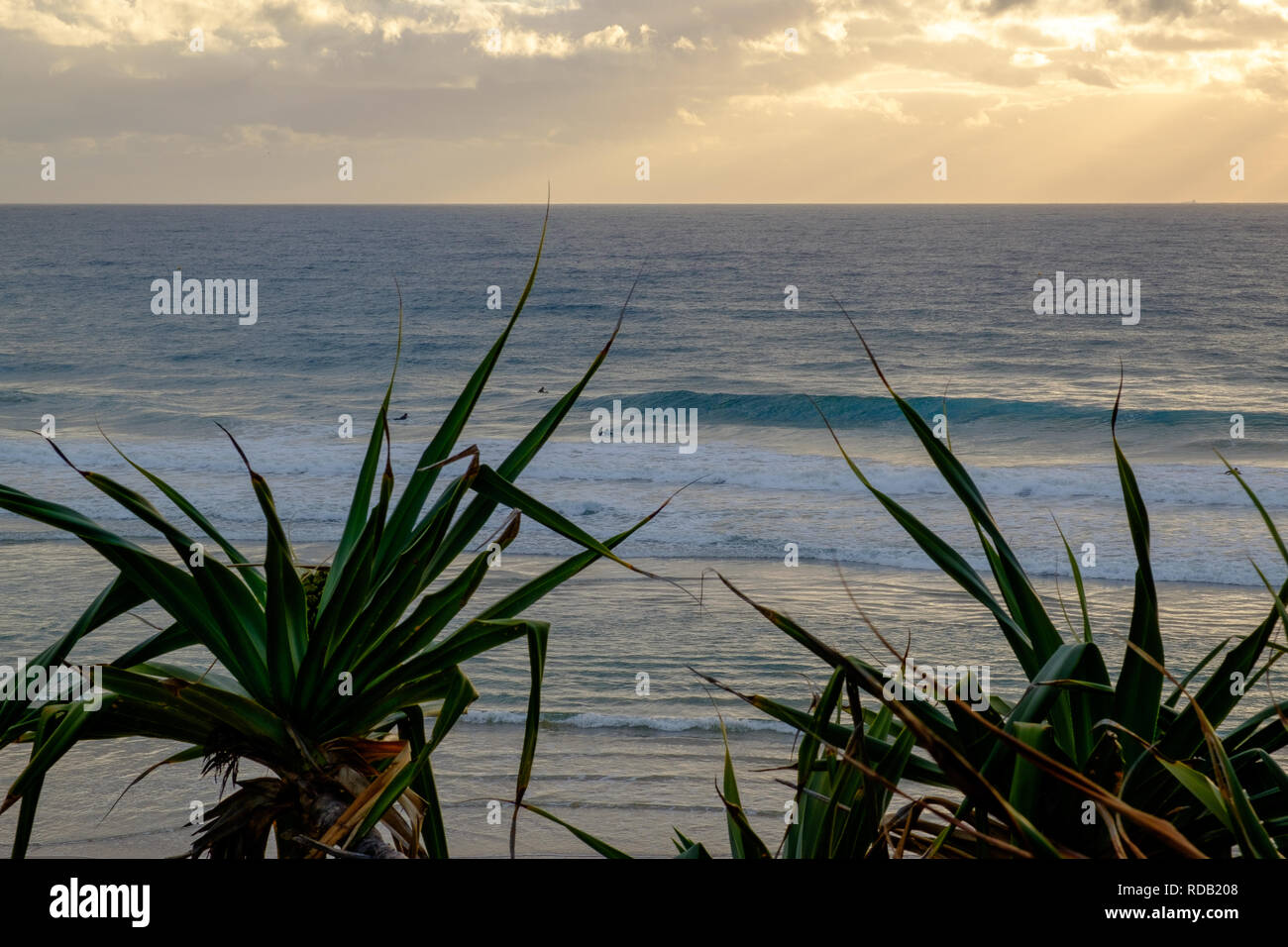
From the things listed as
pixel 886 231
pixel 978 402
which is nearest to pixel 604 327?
pixel 978 402

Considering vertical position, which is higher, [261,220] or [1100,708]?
[261,220]

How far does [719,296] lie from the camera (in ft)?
144

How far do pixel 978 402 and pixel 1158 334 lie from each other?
1357cm

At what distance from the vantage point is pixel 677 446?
19.5m

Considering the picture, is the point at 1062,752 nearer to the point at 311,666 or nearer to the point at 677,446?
the point at 311,666

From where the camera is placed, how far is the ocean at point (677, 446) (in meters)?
5.73

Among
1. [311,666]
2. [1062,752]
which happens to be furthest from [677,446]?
[1062,752]

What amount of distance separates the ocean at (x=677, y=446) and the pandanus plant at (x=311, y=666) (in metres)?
1.15

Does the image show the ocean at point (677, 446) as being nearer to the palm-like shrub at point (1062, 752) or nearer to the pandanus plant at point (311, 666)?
the palm-like shrub at point (1062, 752)

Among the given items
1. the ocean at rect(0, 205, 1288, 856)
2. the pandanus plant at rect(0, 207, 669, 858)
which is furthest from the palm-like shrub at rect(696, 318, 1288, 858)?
the ocean at rect(0, 205, 1288, 856)

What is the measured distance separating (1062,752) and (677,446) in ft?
59.4

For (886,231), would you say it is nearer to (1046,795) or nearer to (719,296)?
(719,296)

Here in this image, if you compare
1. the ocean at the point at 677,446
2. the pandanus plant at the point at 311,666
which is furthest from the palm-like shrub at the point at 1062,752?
the ocean at the point at 677,446

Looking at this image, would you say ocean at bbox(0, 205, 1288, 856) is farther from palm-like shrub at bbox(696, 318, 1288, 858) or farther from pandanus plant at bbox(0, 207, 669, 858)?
pandanus plant at bbox(0, 207, 669, 858)
